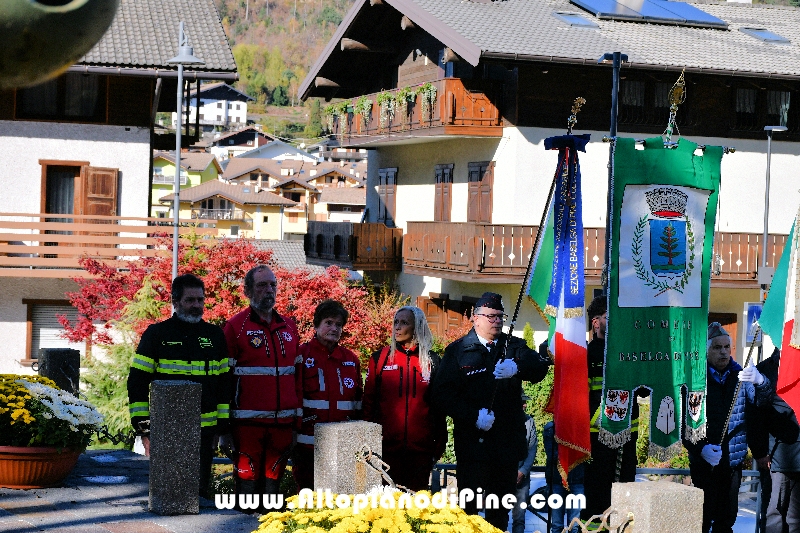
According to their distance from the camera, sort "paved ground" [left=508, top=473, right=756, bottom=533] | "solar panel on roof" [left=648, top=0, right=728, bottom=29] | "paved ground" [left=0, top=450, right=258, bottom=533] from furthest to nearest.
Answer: "solar panel on roof" [left=648, top=0, right=728, bottom=29]
"paved ground" [left=508, top=473, right=756, bottom=533]
"paved ground" [left=0, top=450, right=258, bottom=533]

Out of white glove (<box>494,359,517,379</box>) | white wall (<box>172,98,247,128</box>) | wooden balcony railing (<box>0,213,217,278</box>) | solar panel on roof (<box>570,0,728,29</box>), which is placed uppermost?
white wall (<box>172,98,247,128</box>)

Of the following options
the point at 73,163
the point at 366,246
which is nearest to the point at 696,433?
the point at 73,163

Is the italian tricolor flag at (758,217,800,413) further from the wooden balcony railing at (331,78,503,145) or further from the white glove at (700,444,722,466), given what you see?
the wooden balcony railing at (331,78,503,145)

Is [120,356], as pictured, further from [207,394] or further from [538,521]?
[207,394]

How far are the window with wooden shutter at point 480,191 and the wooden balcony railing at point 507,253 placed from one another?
110 centimetres

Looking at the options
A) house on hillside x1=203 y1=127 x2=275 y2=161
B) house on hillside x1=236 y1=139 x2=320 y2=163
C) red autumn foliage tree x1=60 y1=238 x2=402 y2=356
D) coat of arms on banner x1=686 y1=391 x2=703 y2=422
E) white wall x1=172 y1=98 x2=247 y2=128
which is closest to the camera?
coat of arms on banner x1=686 y1=391 x2=703 y2=422

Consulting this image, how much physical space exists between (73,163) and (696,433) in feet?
67.4

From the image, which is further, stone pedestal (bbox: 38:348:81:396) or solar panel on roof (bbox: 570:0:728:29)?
solar panel on roof (bbox: 570:0:728:29)

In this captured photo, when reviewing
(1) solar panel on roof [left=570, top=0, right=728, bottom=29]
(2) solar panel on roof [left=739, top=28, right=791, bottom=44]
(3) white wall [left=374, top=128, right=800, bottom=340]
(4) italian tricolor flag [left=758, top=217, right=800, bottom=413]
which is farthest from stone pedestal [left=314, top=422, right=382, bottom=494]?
(2) solar panel on roof [left=739, top=28, right=791, bottom=44]

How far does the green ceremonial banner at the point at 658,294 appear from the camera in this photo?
7723 mm

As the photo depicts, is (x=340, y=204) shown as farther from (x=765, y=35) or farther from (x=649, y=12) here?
(x=765, y=35)

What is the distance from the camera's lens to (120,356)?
1816 cm

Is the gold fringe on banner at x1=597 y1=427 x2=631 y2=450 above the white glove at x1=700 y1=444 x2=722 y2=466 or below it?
above

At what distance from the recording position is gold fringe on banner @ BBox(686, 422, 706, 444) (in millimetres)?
7953
